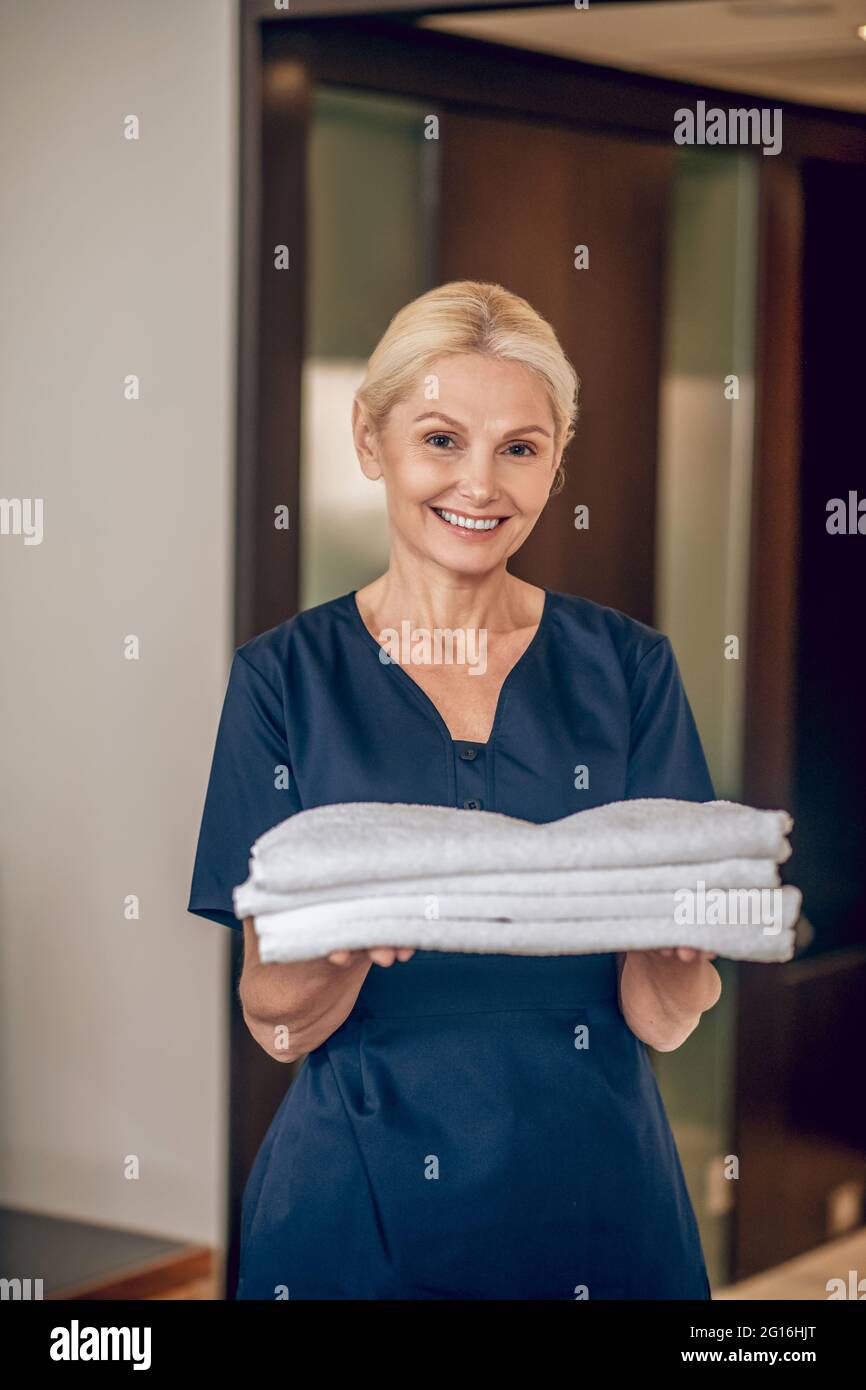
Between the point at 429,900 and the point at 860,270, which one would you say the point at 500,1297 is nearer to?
the point at 429,900

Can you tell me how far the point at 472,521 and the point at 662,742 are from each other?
0.67 ft

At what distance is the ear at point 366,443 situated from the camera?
1020 millimetres

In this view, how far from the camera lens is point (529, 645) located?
1.04 meters

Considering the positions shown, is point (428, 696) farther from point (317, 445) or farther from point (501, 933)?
point (317, 445)

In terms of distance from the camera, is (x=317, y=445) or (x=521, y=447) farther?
(x=317, y=445)

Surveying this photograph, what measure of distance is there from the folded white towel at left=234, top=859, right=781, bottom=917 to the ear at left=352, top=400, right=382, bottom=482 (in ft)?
1.15

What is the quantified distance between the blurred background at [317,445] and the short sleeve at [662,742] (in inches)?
24.2

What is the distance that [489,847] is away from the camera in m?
0.80

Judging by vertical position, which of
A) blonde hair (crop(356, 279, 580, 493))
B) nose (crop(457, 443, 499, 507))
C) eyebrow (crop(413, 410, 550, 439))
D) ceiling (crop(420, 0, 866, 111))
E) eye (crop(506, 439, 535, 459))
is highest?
ceiling (crop(420, 0, 866, 111))

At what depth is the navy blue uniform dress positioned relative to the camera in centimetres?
94

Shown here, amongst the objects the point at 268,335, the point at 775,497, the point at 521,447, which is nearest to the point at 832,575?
the point at 775,497

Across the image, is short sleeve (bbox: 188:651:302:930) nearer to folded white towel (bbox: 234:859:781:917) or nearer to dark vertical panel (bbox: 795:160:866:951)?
folded white towel (bbox: 234:859:781:917)

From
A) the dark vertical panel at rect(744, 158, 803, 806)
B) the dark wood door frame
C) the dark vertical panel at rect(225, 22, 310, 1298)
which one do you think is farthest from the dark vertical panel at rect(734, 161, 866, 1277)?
the dark vertical panel at rect(225, 22, 310, 1298)

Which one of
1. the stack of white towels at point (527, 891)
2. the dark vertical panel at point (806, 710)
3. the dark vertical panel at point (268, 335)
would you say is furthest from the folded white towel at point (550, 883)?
the dark vertical panel at point (806, 710)
